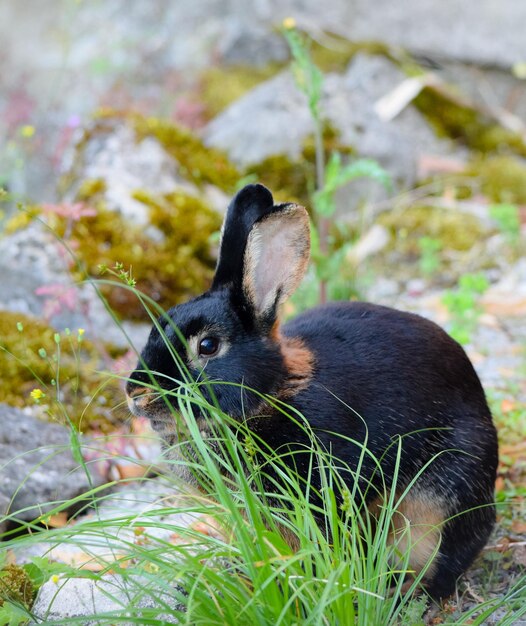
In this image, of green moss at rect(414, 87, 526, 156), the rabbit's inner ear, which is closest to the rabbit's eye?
the rabbit's inner ear

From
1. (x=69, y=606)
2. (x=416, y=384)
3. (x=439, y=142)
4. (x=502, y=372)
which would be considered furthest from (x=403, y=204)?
(x=69, y=606)

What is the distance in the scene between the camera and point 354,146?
7.24m

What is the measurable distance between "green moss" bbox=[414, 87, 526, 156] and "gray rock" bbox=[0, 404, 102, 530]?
5.50 meters

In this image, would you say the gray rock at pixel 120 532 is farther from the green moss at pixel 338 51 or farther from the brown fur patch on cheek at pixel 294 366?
the green moss at pixel 338 51

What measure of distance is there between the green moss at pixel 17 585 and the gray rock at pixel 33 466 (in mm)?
398

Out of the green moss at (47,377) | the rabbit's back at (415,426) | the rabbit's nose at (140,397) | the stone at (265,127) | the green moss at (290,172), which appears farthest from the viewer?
the stone at (265,127)

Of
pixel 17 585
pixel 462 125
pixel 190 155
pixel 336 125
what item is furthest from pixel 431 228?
pixel 17 585

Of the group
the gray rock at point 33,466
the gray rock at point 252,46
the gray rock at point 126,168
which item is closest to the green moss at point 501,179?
the gray rock at point 126,168

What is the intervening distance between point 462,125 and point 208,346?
20.2ft

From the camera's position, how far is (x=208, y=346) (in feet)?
9.18

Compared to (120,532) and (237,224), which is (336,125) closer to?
(237,224)

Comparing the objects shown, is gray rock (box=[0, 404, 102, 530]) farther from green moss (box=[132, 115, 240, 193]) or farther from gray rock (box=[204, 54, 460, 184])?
gray rock (box=[204, 54, 460, 184])

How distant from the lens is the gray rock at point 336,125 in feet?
23.6

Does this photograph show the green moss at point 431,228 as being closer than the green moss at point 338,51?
Yes
